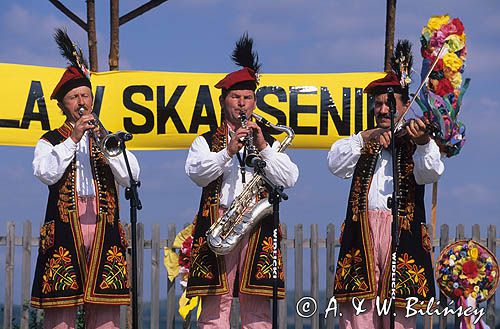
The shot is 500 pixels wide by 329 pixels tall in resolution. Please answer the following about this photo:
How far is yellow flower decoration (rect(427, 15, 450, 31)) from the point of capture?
5.94 meters

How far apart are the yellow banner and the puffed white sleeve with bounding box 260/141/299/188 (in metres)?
3.38

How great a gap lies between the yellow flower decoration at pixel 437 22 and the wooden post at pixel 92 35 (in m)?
5.03

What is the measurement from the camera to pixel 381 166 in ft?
19.8

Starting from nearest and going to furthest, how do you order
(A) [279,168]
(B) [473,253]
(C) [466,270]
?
(A) [279,168], (B) [473,253], (C) [466,270]

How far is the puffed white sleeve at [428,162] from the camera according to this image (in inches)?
228

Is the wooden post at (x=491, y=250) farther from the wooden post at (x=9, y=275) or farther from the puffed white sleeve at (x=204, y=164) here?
the puffed white sleeve at (x=204, y=164)

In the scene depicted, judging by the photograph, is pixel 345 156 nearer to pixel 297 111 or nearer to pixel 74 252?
pixel 74 252

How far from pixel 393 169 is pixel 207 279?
139 cm

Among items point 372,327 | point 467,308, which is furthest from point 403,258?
point 467,308

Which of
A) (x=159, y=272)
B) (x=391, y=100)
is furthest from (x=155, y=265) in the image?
(x=391, y=100)

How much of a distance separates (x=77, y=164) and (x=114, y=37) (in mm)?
4326

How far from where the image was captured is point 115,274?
6.13 meters

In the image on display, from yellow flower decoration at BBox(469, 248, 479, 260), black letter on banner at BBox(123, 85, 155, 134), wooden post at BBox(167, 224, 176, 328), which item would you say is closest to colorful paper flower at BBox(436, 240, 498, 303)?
yellow flower decoration at BBox(469, 248, 479, 260)

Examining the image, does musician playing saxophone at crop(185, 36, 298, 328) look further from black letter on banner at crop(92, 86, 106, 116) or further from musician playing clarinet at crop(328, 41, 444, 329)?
black letter on banner at crop(92, 86, 106, 116)
